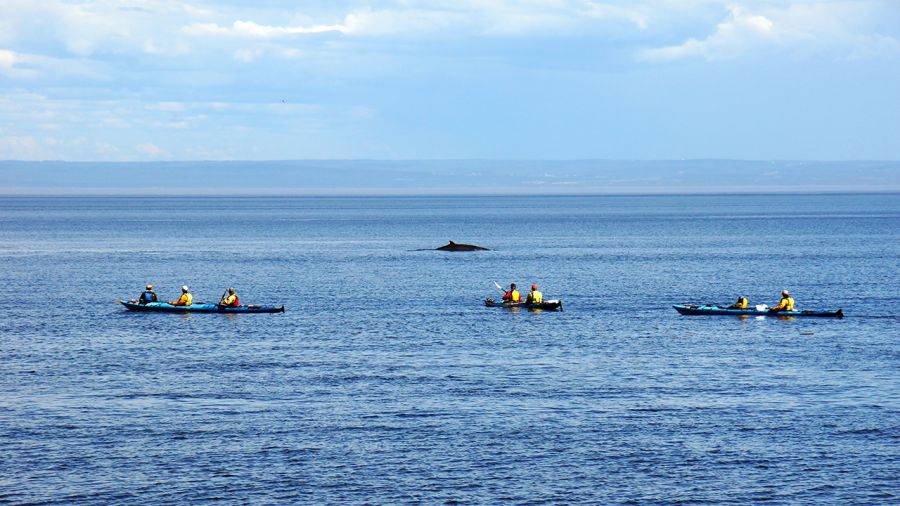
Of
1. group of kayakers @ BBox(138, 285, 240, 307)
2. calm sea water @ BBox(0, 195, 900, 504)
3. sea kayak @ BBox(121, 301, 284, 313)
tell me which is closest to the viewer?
calm sea water @ BBox(0, 195, 900, 504)

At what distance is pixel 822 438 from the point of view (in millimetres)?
44031

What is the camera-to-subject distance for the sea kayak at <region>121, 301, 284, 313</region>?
79438 millimetres

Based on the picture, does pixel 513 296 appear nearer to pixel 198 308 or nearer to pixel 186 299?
pixel 198 308

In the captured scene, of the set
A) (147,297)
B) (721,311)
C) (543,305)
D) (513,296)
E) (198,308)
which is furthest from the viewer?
(513,296)

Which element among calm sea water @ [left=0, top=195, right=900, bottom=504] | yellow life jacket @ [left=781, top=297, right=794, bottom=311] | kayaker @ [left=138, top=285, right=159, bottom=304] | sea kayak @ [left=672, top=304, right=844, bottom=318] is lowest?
calm sea water @ [left=0, top=195, right=900, bottom=504]

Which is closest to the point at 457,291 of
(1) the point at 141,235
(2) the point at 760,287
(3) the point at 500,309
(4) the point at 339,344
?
(3) the point at 500,309

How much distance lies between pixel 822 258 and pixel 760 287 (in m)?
35.4

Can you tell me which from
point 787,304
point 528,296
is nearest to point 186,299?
point 528,296

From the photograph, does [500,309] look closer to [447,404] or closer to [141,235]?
[447,404]

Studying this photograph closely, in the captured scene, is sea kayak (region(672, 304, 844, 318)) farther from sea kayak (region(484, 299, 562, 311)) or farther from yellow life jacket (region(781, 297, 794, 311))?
sea kayak (region(484, 299, 562, 311))

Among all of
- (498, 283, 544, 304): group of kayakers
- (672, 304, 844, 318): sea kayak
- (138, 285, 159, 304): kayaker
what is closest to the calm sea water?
(498, 283, 544, 304): group of kayakers

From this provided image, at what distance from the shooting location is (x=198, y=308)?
80.3 metres

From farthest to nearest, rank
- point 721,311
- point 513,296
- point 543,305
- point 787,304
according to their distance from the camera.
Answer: point 513,296 → point 543,305 → point 721,311 → point 787,304

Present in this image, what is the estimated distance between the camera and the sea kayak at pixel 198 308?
7944 cm
